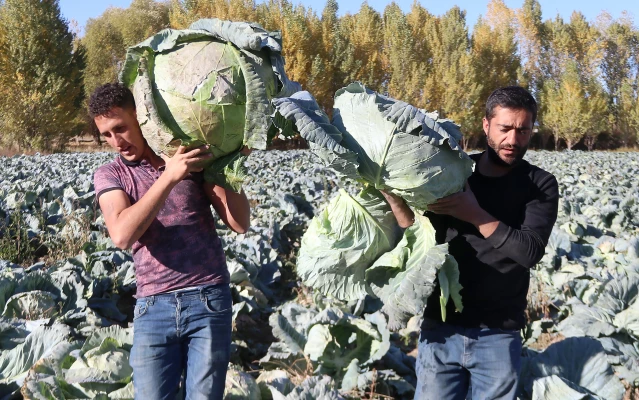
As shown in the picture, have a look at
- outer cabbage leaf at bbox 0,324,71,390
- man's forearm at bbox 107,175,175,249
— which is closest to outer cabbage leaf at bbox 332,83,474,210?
man's forearm at bbox 107,175,175,249

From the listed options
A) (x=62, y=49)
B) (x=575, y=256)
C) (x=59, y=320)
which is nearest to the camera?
(x=59, y=320)

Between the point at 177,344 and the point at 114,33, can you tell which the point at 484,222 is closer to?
the point at 177,344

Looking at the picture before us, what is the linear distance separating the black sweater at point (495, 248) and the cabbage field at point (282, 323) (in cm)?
74

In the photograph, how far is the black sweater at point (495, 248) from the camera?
6.79ft

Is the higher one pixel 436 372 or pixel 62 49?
pixel 62 49

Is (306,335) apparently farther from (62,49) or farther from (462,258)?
(62,49)

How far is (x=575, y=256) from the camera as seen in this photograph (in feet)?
18.4

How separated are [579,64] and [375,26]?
17765 millimetres

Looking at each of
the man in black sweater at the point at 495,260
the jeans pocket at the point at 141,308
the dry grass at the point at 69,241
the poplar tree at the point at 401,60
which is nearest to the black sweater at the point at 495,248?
the man in black sweater at the point at 495,260

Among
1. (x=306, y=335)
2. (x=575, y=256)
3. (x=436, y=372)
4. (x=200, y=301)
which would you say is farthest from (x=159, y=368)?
(x=575, y=256)

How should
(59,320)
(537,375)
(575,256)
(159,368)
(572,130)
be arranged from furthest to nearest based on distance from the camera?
(572,130) < (575,256) < (59,320) < (537,375) < (159,368)

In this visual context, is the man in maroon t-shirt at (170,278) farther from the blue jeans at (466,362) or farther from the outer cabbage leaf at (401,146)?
the blue jeans at (466,362)

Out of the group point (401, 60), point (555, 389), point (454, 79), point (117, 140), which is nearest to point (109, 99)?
point (117, 140)

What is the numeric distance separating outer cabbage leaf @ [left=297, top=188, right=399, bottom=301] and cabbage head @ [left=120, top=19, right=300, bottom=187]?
1.27 ft
